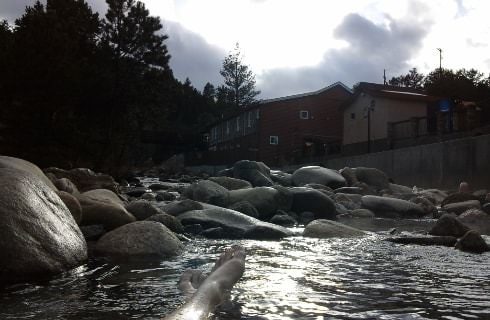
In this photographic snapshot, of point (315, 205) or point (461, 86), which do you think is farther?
point (461, 86)

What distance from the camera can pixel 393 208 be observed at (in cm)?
1164

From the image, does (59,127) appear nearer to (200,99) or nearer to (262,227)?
(262,227)

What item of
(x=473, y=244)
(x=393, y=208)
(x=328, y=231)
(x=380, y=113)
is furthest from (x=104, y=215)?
(x=380, y=113)

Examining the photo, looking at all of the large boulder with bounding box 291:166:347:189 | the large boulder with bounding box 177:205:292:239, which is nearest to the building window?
the large boulder with bounding box 291:166:347:189

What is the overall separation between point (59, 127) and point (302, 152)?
56.8ft

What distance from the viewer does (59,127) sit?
2317cm

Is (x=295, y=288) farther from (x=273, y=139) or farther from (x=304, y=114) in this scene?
(x=304, y=114)

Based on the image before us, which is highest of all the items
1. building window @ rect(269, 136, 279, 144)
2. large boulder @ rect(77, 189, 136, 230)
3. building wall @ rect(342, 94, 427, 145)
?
building wall @ rect(342, 94, 427, 145)

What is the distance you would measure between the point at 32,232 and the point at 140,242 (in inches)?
57.0

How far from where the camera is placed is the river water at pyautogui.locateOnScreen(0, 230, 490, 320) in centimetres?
320

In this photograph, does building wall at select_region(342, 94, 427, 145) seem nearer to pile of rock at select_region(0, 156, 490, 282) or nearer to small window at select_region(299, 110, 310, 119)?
small window at select_region(299, 110, 310, 119)

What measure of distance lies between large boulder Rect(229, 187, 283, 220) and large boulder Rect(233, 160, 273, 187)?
399cm

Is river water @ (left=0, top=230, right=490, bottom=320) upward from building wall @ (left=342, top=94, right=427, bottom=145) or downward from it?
downward

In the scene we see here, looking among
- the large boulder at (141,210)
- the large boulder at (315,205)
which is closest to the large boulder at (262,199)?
the large boulder at (315,205)
